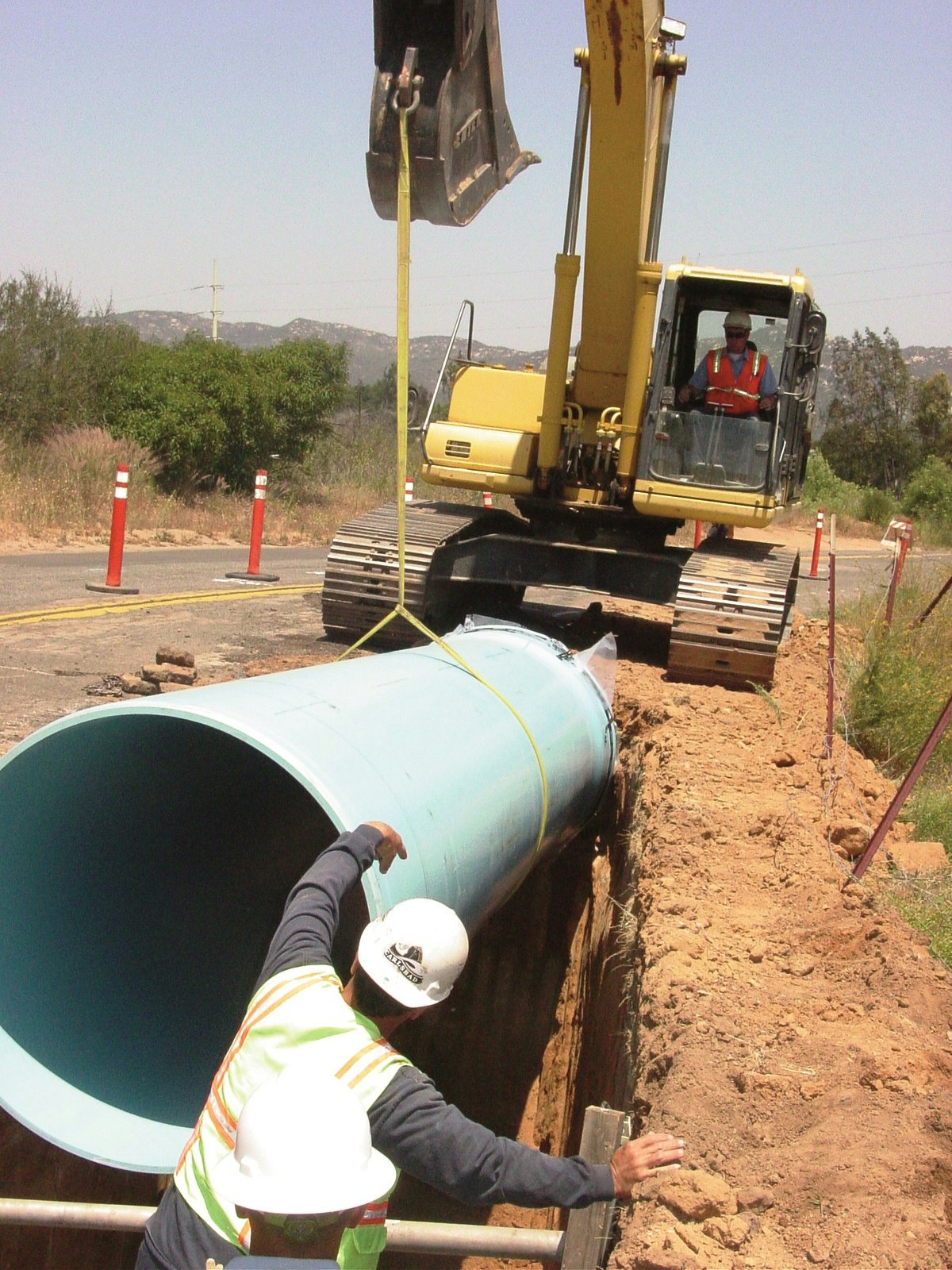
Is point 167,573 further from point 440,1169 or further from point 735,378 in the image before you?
point 440,1169

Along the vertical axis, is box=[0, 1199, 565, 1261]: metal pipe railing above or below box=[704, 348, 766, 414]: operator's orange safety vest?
below

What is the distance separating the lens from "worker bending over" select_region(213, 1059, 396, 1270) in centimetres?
201

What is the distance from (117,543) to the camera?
1232cm

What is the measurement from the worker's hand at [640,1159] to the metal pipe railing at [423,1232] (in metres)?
0.36

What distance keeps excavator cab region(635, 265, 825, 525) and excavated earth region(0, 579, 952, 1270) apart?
147cm

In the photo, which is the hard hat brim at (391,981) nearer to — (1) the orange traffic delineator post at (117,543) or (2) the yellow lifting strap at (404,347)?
(2) the yellow lifting strap at (404,347)

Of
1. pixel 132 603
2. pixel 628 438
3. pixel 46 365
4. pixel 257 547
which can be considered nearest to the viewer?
pixel 628 438

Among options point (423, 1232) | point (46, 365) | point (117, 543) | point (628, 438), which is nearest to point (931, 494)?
point (46, 365)

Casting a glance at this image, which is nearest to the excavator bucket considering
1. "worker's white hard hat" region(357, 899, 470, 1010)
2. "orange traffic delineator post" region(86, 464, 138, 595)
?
"worker's white hard hat" region(357, 899, 470, 1010)

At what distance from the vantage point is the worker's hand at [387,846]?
10.6ft

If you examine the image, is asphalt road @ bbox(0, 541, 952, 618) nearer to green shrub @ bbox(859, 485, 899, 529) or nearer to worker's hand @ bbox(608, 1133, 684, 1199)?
worker's hand @ bbox(608, 1133, 684, 1199)

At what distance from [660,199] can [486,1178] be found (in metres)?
7.27

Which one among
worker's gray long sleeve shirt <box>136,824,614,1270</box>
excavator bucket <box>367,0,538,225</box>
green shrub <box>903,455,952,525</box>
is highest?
excavator bucket <box>367,0,538,225</box>

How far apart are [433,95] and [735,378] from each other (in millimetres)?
4343
